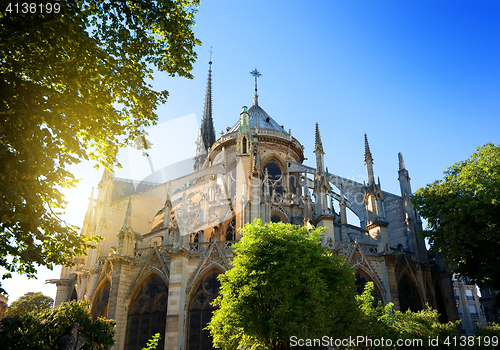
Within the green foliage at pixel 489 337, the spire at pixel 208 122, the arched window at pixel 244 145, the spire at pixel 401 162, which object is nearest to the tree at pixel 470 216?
the green foliage at pixel 489 337

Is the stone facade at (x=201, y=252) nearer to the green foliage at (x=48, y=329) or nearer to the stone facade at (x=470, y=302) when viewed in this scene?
the green foliage at (x=48, y=329)

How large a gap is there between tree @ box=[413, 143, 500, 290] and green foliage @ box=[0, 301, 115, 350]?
54.5ft

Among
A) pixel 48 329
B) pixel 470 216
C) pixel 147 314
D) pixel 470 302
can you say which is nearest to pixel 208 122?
pixel 470 302

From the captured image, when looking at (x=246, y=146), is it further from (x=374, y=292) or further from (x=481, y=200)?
(x=481, y=200)

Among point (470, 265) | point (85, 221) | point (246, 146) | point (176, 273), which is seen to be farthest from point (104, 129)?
point (85, 221)

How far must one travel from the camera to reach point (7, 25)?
28.1ft

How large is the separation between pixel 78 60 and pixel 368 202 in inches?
843

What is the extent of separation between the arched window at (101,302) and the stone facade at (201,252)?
2.3 inches

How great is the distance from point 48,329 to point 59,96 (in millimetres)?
7222

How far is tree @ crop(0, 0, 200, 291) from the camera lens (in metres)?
8.53

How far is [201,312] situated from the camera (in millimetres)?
20391

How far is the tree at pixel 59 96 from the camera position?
28.0ft

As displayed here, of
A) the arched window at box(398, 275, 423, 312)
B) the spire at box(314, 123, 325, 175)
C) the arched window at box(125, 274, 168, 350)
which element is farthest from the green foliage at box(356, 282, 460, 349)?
the spire at box(314, 123, 325, 175)

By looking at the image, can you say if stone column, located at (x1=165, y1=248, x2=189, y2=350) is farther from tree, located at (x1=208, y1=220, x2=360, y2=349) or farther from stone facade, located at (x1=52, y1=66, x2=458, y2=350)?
tree, located at (x1=208, y1=220, x2=360, y2=349)
